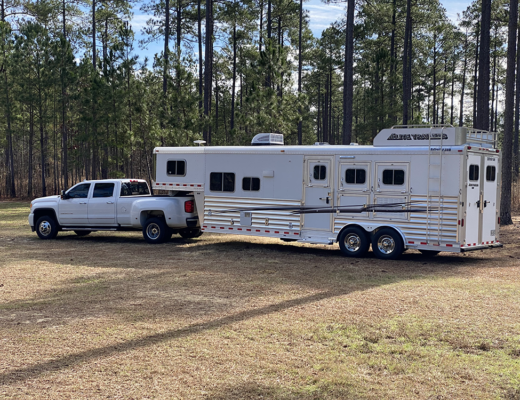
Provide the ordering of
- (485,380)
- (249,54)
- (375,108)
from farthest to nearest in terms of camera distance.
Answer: (249,54)
(375,108)
(485,380)

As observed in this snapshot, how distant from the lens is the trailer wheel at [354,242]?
43.7 feet

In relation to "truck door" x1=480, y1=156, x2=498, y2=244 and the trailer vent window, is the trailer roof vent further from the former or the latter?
"truck door" x1=480, y1=156, x2=498, y2=244

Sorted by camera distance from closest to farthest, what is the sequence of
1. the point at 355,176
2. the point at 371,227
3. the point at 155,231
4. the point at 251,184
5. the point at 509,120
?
the point at 371,227 → the point at 355,176 → the point at 251,184 → the point at 155,231 → the point at 509,120

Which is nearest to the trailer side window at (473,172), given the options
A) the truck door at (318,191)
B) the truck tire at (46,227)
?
the truck door at (318,191)

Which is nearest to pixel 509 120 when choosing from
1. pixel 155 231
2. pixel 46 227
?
pixel 155 231

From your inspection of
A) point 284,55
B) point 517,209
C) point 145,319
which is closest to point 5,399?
point 145,319

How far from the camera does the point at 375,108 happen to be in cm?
3306

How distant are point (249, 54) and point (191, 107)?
18397mm

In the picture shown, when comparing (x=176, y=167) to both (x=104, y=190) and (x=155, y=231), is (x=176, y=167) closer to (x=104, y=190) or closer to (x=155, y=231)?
(x=155, y=231)

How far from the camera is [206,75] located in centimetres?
2697

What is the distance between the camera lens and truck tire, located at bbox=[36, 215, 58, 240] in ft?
55.8

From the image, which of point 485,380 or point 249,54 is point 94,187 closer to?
point 485,380

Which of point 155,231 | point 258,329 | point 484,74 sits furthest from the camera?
point 484,74

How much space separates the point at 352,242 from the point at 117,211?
6777 mm
